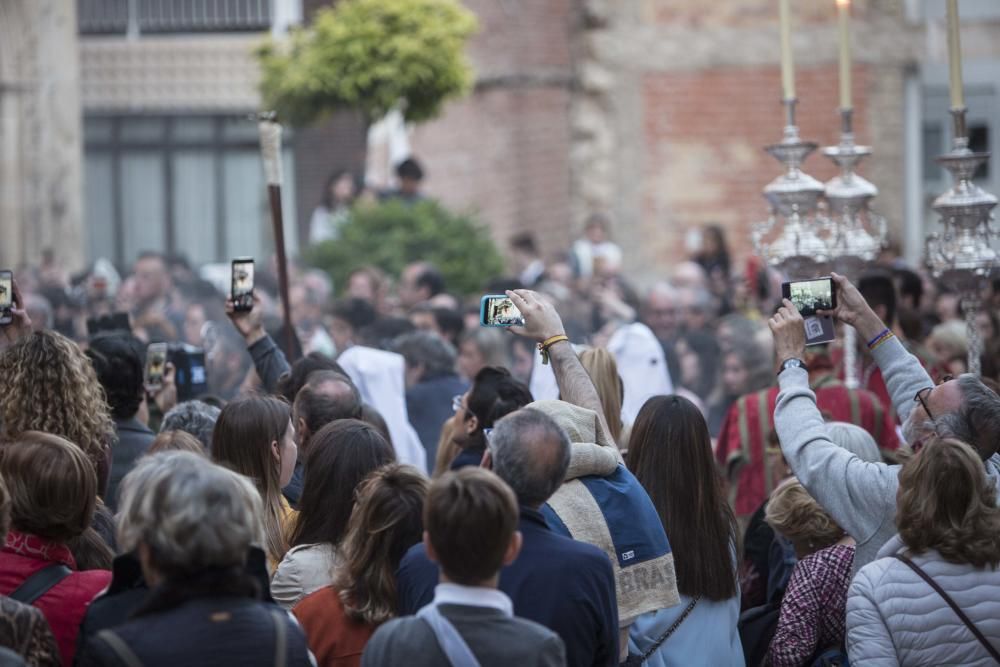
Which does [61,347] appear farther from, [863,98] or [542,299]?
[863,98]

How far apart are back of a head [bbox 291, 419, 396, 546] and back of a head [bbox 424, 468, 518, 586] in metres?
1.07

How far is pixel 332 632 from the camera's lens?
169 inches

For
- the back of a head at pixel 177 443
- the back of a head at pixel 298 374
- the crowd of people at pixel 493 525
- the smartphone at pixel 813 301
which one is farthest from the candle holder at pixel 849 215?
the back of a head at pixel 177 443

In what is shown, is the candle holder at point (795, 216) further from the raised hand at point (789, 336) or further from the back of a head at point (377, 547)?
the back of a head at point (377, 547)

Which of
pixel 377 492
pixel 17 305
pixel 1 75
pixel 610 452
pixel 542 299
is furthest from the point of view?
pixel 1 75

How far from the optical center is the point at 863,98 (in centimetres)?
1959

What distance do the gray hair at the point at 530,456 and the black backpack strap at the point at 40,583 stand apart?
4.12ft

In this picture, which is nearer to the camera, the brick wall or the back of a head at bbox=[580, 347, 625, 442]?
the back of a head at bbox=[580, 347, 625, 442]

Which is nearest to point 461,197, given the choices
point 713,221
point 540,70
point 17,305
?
point 540,70

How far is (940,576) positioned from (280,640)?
76.5 inches

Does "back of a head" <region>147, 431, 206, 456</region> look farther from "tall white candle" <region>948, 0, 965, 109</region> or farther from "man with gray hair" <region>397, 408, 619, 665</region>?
"tall white candle" <region>948, 0, 965, 109</region>

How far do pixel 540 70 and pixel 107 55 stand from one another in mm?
6001

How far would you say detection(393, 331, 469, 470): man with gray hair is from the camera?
876 centimetres

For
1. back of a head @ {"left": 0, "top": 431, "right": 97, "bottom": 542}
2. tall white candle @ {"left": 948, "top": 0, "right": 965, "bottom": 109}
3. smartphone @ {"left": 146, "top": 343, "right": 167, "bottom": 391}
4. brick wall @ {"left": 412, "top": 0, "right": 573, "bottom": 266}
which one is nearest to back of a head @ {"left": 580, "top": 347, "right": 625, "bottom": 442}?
tall white candle @ {"left": 948, "top": 0, "right": 965, "bottom": 109}
